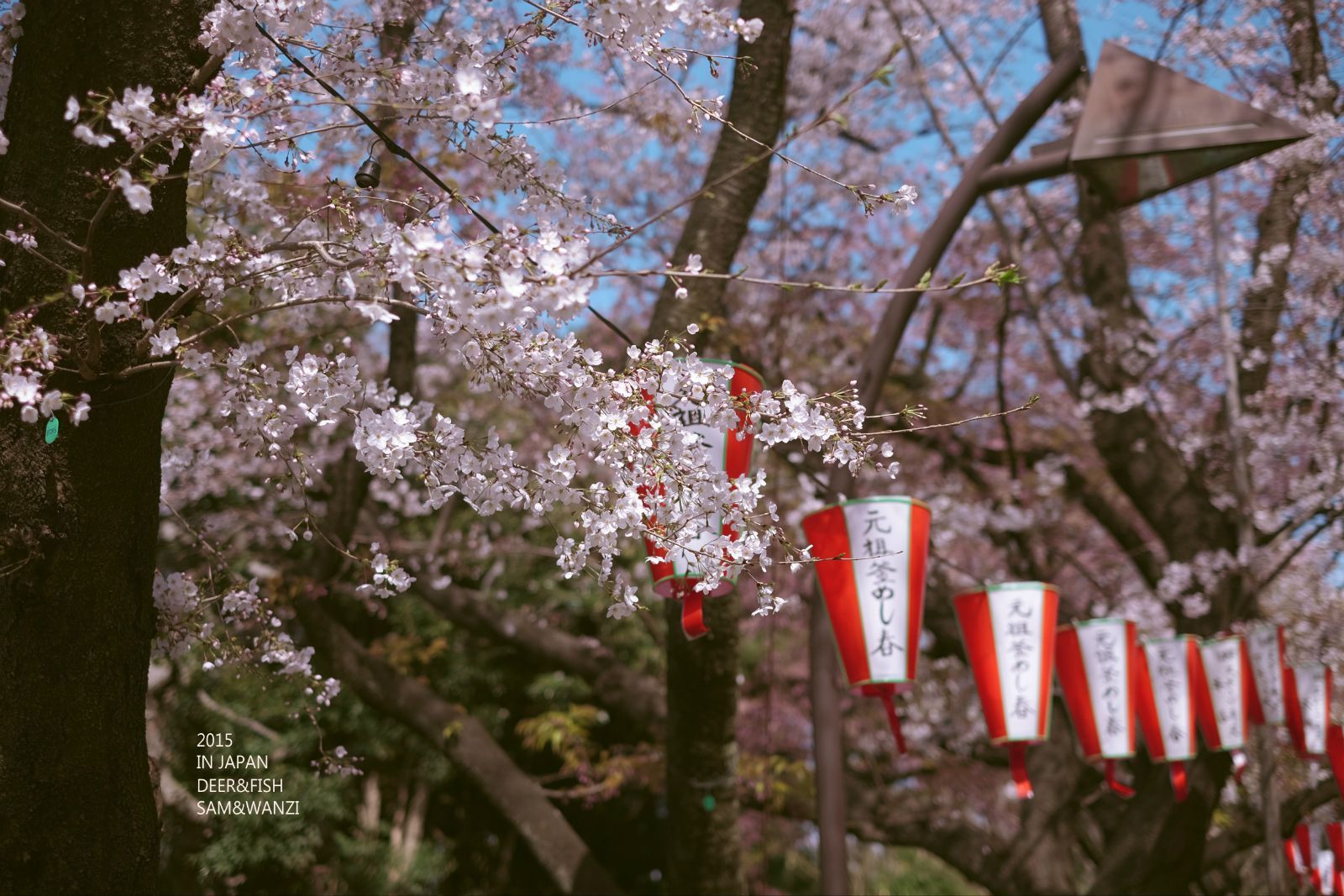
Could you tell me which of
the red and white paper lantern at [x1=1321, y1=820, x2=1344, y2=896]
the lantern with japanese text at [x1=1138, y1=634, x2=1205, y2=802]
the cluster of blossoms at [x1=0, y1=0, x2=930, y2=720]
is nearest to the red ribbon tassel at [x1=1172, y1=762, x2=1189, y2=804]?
the lantern with japanese text at [x1=1138, y1=634, x2=1205, y2=802]

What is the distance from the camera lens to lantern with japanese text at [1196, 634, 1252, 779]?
6.07 meters

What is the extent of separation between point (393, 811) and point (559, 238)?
10165mm

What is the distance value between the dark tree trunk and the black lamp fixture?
1.32 ft

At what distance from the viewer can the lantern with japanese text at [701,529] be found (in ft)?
8.89

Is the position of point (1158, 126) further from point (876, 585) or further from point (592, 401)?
point (592, 401)

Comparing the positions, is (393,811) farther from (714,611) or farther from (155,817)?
(155,817)

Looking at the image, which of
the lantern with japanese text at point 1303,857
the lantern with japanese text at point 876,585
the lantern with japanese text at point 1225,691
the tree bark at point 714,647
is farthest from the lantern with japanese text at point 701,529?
the lantern with japanese text at point 1303,857

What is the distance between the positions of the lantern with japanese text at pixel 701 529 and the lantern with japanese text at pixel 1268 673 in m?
4.67

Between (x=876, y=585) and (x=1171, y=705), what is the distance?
3145mm

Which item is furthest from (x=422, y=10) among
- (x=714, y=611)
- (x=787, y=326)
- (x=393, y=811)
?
(x=393, y=811)

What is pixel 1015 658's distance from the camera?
4.52 meters

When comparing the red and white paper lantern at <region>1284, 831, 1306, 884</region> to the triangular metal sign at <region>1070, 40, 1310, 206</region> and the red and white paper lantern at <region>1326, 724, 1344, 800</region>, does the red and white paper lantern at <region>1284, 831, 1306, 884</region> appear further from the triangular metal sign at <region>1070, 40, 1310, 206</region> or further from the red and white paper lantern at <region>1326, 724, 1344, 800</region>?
the triangular metal sign at <region>1070, 40, 1310, 206</region>

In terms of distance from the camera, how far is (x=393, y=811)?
10.7m

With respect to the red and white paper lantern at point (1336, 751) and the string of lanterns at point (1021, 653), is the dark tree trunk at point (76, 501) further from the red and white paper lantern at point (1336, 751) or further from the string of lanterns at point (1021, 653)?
the red and white paper lantern at point (1336, 751)
